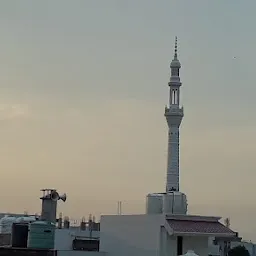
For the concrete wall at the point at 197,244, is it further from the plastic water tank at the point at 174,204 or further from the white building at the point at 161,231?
the plastic water tank at the point at 174,204

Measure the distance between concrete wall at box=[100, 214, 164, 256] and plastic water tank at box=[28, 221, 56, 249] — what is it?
13.1ft

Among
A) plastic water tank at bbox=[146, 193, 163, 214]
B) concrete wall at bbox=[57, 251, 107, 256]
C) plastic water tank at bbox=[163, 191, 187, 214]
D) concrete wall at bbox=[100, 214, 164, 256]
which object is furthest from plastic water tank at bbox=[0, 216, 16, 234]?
plastic water tank at bbox=[163, 191, 187, 214]

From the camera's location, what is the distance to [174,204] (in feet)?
147

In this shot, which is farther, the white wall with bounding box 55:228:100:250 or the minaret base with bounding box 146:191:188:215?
the white wall with bounding box 55:228:100:250

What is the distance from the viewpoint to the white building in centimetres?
3966

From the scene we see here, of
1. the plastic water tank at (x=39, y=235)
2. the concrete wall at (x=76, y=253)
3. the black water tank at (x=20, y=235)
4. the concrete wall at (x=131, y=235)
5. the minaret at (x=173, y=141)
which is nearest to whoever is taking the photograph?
the concrete wall at (x=131, y=235)

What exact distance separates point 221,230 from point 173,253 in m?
3.86

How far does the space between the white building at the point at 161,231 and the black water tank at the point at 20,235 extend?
539 cm

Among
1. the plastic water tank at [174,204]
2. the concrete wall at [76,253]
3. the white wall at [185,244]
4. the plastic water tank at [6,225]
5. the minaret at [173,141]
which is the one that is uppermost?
the minaret at [173,141]

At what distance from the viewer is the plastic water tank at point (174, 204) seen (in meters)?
44.7

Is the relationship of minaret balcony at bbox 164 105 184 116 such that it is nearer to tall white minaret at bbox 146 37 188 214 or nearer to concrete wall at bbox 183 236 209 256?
tall white minaret at bbox 146 37 188 214

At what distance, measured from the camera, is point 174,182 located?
69.1 metres

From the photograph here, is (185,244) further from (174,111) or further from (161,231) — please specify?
(174,111)

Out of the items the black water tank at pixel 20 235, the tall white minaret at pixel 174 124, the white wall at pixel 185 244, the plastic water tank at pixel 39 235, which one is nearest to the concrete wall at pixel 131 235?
the white wall at pixel 185 244
